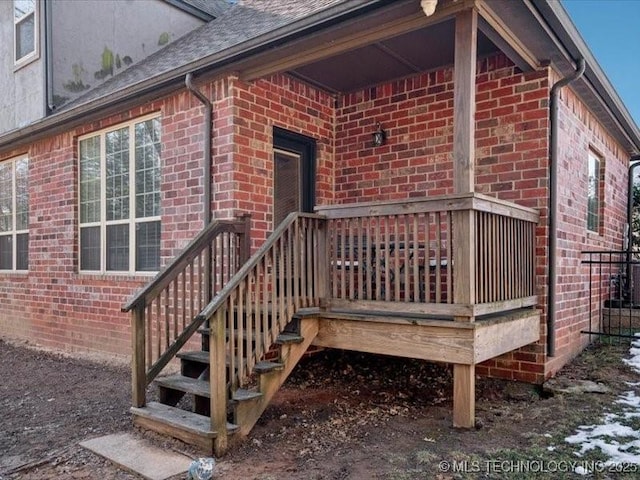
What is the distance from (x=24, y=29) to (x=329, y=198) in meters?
6.09

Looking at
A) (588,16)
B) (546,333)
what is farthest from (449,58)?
(588,16)

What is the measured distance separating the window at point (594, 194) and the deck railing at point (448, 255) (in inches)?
106

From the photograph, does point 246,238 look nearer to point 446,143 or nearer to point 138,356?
point 138,356

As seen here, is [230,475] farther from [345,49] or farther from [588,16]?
[588,16]

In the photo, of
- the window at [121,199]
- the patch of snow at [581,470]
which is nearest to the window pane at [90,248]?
the window at [121,199]

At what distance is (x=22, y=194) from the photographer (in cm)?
823

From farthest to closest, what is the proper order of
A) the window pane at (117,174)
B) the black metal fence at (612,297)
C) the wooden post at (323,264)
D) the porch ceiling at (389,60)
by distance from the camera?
1. the black metal fence at (612,297)
2. the window pane at (117,174)
3. the porch ceiling at (389,60)
4. the wooden post at (323,264)

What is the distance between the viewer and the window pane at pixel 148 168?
612cm

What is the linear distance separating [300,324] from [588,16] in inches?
549

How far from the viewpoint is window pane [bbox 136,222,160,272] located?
614 cm

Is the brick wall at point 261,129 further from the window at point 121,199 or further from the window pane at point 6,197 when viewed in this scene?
the window pane at point 6,197

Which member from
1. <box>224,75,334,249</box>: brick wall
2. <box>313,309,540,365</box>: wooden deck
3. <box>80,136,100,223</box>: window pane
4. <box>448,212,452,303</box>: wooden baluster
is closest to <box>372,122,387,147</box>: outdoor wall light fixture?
<box>224,75,334,249</box>: brick wall

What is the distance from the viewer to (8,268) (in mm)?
8609

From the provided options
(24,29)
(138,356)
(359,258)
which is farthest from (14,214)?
(359,258)
